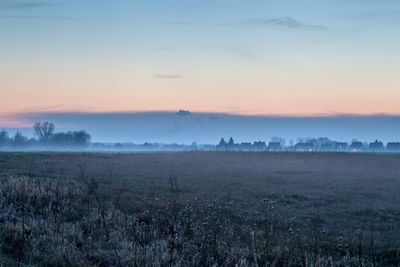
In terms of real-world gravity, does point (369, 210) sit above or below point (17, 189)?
below

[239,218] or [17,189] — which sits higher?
[17,189]

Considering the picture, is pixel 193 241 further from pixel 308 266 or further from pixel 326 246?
pixel 326 246

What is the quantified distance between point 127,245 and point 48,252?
161 centimetres

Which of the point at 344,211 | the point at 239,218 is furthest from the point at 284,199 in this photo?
the point at 239,218

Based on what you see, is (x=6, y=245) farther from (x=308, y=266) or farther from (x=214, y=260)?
(x=308, y=266)

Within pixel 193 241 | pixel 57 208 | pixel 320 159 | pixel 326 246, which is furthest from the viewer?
pixel 320 159

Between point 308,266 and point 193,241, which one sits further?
point 193,241

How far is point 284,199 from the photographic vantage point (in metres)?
19.6

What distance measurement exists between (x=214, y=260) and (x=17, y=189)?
28.2 feet

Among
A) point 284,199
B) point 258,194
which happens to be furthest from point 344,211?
point 258,194

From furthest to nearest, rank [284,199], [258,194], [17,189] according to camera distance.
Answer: [258,194]
[284,199]
[17,189]

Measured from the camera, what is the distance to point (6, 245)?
23.5 feet

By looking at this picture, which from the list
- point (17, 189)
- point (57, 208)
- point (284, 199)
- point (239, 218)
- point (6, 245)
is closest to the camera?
point (6, 245)

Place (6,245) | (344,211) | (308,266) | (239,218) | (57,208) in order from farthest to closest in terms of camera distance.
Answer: (344,211)
(239,218)
(57,208)
(6,245)
(308,266)
